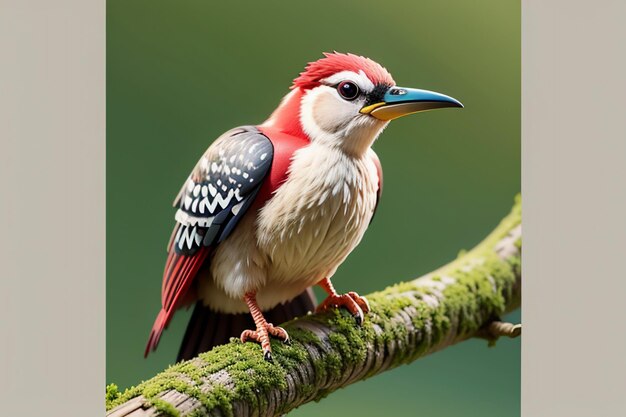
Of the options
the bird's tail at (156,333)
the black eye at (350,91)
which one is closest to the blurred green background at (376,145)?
the bird's tail at (156,333)

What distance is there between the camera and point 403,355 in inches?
77.9

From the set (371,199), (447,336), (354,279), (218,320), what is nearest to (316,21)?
(371,199)

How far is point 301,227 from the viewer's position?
167 cm

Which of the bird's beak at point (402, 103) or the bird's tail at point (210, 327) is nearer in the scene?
the bird's beak at point (402, 103)

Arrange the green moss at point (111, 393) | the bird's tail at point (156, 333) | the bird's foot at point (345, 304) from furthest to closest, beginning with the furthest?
the bird's foot at point (345, 304) → the bird's tail at point (156, 333) → the green moss at point (111, 393)

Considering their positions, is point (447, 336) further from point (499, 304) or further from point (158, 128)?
point (158, 128)

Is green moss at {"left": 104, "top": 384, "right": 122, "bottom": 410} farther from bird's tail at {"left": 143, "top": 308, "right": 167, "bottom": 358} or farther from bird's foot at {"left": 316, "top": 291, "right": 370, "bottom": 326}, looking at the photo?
bird's foot at {"left": 316, "top": 291, "right": 370, "bottom": 326}

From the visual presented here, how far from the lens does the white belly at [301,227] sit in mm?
1671

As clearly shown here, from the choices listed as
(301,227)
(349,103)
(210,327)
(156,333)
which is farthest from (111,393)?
(349,103)

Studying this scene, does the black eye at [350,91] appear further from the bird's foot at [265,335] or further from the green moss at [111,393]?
the green moss at [111,393]

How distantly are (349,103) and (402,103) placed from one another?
12cm

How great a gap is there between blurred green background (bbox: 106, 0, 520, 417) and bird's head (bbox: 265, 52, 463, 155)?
8 cm

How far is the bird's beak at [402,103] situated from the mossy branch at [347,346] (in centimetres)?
52
